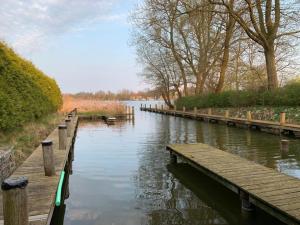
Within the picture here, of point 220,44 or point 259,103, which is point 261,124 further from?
point 220,44

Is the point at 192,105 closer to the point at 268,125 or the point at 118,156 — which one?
the point at 268,125

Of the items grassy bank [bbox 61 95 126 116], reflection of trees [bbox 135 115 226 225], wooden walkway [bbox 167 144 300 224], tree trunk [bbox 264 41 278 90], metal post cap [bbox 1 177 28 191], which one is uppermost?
tree trunk [bbox 264 41 278 90]

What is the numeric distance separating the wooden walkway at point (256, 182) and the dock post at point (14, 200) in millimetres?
3288

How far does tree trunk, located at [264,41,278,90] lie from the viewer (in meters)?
21.0

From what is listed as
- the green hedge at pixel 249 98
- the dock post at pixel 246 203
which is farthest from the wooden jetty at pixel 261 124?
the dock post at pixel 246 203

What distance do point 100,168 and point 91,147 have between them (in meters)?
4.53

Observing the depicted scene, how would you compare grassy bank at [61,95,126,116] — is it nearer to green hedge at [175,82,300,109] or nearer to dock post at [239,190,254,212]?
green hedge at [175,82,300,109]

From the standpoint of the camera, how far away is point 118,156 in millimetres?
12141

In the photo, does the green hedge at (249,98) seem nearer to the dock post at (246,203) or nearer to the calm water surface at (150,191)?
the calm water surface at (150,191)

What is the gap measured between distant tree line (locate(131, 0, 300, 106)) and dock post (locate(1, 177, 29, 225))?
17641 mm

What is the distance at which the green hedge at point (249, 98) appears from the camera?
20.0m

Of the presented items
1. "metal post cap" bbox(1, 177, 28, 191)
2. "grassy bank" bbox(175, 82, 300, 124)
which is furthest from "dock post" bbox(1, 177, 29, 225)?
"grassy bank" bbox(175, 82, 300, 124)

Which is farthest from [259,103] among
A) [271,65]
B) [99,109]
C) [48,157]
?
[48,157]

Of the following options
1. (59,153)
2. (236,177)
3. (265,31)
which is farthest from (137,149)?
(265,31)
